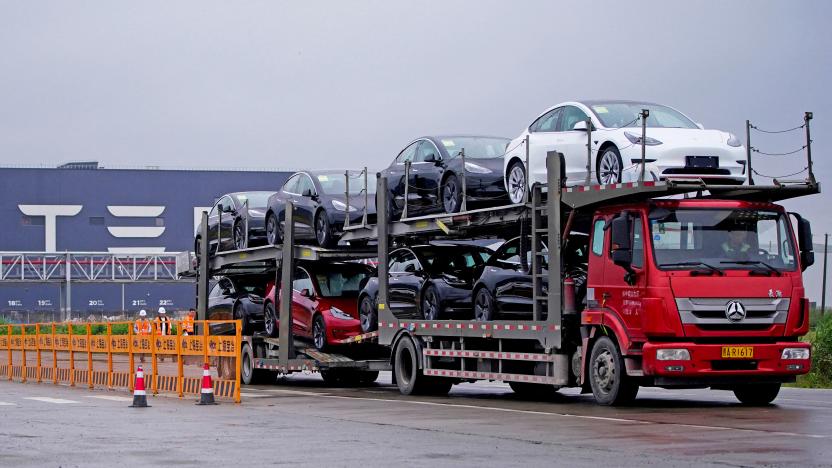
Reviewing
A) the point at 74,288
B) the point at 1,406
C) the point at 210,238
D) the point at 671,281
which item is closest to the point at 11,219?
the point at 74,288

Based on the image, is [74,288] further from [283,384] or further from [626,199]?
[626,199]

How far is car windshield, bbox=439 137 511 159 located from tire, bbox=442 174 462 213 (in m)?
0.40

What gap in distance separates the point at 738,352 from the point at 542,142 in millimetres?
3918

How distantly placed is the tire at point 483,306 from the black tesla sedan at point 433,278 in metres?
0.37

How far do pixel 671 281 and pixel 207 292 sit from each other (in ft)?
46.2

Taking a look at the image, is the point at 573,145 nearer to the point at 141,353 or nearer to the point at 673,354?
the point at 673,354

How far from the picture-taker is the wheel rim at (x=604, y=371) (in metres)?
16.9

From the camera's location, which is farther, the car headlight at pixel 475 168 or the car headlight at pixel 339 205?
the car headlight at pixel 339 205

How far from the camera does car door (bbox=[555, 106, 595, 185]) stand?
17797 mm

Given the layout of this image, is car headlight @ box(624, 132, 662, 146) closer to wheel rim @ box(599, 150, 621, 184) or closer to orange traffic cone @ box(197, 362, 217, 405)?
wheel rim @ box(599, 150, 621, 184)

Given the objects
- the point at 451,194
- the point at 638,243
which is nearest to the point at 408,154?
the point at 451,194

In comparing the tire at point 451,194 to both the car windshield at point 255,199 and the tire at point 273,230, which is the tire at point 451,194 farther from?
the car windshield at point 255,199

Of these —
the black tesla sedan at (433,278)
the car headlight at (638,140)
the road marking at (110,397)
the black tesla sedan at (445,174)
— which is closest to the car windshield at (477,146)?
the black tesla sedan at (445,174)

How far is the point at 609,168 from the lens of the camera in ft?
57.0
